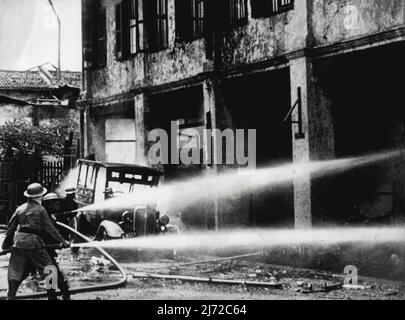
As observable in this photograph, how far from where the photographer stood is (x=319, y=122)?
13.1 m

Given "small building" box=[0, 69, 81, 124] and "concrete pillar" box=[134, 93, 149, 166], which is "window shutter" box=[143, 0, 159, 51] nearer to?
"concrete pillar" box=[134, 93, 149, 166]

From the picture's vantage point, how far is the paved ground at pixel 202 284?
9.51m

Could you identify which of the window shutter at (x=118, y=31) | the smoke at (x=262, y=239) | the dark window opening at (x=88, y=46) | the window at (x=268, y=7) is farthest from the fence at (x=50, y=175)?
the window at (x=268, y=7)

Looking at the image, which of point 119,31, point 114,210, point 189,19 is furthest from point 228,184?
point 119,31

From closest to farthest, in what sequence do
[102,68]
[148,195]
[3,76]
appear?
[148,195], [102,68], [3,76]

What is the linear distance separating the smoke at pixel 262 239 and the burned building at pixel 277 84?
1.13 feet

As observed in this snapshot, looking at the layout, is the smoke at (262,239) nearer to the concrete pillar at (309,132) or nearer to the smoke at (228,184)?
the concrete pillar at (309,132)

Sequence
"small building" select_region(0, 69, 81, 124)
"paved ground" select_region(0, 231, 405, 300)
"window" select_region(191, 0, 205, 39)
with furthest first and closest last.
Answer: "small building" select_region(0, 69, 81, 124)
"window" select_region(191, 0, 205, 39)
"paved ground" select_region(0, 231, 405, 300)

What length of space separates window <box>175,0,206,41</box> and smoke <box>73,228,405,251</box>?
5.49m

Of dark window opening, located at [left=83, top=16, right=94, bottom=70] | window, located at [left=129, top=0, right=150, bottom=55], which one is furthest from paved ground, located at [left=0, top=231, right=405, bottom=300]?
dark window opening, located at [left=83, top=16, right=94, bottom=70]

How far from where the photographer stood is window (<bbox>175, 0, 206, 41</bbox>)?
1648 centimetres

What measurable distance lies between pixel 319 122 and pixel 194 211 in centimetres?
626
